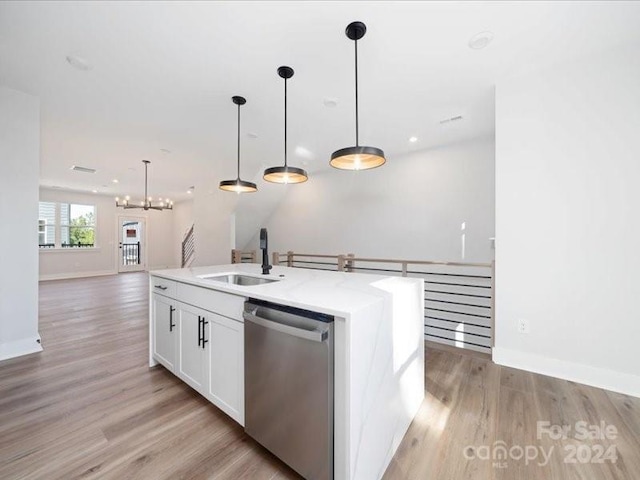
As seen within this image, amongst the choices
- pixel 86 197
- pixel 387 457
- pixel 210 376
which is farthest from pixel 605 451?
pixel 86 197

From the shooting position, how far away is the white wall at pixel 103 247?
772 cm

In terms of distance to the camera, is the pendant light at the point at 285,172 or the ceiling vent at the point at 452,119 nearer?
the pendant light at the point at 285,172


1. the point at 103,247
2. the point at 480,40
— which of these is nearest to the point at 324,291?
the point at 480,40

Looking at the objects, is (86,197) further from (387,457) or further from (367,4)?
(387,457)

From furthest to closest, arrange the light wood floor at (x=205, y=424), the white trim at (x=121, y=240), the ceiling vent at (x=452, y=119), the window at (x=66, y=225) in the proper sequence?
1. the white trim at (x=121, y=240)
2. the window at (x=66, y=225)
3. the ceiling vent at (x=452, y=119)
4. the light wood floor at (x=205, y=424)

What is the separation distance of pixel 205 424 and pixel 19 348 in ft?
8.34

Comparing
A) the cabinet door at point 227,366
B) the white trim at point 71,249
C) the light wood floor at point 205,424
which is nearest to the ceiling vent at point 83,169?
the white trim at point 71,249

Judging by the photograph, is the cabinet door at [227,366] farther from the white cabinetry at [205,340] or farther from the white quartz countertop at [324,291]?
the white quartz countertop at [324,291]

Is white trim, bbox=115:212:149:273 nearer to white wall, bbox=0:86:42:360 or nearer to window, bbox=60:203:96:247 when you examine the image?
window, bbox=60:203:96:247

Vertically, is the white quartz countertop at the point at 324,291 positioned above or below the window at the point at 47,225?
below

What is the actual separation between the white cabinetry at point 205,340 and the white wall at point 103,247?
8105mm

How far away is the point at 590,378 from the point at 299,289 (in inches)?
102

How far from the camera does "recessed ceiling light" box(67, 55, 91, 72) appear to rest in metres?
2.25

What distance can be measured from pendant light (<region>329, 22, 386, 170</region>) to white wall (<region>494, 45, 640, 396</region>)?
4.90 feet
